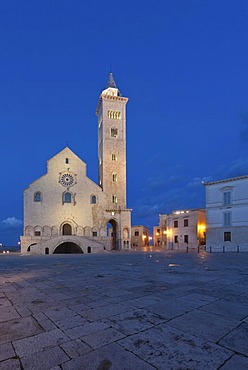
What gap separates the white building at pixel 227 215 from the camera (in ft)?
100

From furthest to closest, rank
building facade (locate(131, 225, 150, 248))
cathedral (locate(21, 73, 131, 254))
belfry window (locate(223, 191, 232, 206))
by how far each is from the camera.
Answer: building facade (locate(131, 225, 150, 248)) → cathedral (locate(21, 73, 131, 254)) → belfry window (locate(223, 191, 232, 206))

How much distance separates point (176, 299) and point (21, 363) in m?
3.86

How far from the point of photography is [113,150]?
4938 cm

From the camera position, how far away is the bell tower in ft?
157

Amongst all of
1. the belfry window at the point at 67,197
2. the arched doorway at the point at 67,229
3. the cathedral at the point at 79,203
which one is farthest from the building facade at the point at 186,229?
the belfry window at the point at 67,197

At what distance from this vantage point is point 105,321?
172 inches

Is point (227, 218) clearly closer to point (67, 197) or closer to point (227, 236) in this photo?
point (227, 236)

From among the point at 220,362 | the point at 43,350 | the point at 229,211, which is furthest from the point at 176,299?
the point at 229,211

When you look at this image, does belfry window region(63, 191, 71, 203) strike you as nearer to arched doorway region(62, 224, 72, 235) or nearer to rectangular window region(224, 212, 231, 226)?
arched doorway region(62, 224, 72, 235)

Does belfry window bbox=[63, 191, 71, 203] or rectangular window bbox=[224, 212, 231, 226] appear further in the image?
belfry window bbox=[63, 191, 71, 203]

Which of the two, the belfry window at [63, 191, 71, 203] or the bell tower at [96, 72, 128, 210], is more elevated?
the bell tower at [96, 72, 128, 210]

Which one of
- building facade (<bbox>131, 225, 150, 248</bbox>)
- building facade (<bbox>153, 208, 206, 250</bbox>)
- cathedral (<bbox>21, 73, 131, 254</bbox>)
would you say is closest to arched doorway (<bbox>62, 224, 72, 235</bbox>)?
cathedral (<bbox>21, 73, 131, 254</bbox>)

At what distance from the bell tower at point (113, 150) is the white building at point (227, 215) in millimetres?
18630

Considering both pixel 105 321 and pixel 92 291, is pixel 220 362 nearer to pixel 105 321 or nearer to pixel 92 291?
pixel 105 321
